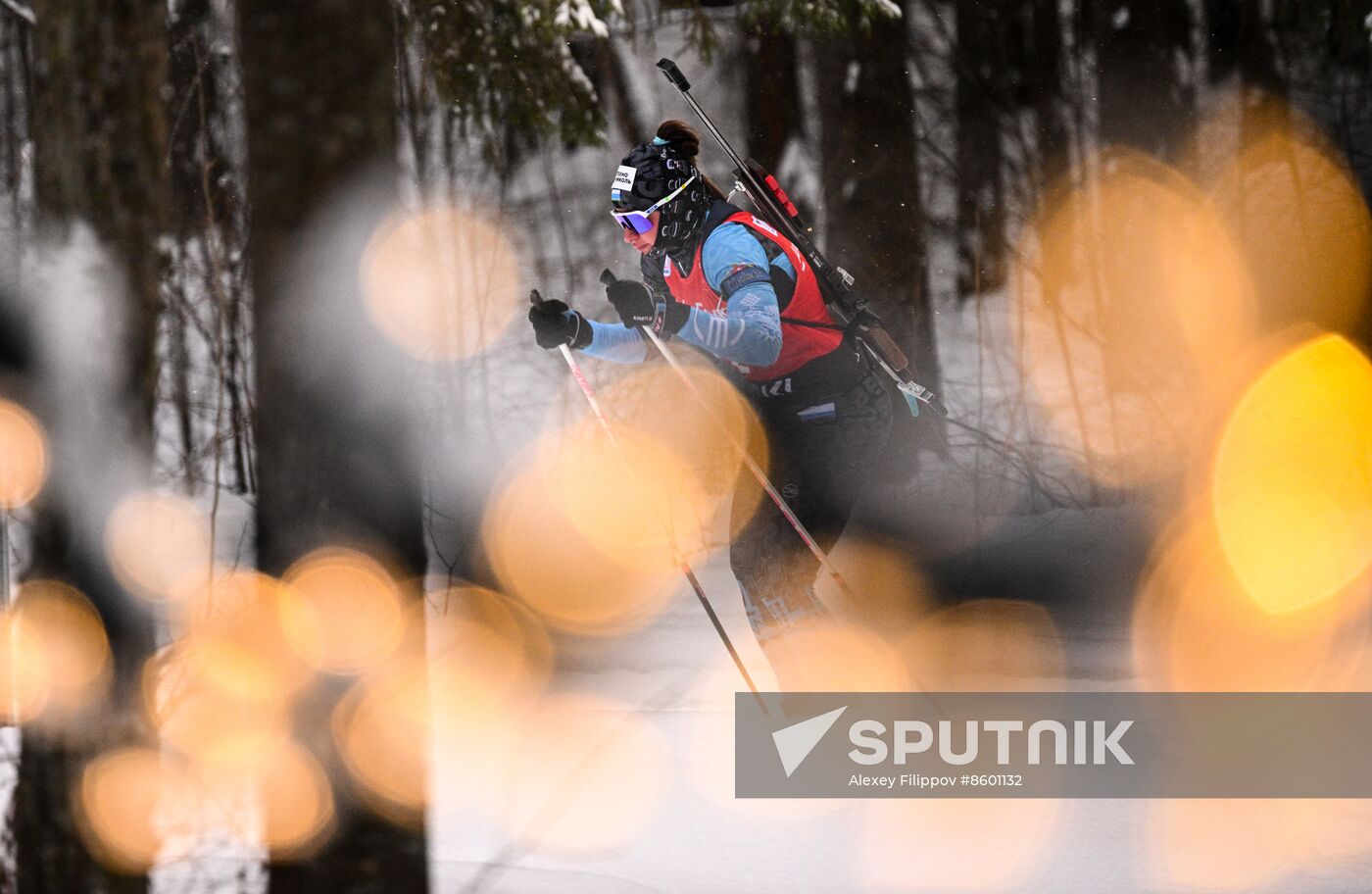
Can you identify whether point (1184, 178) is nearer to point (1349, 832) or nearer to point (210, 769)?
point (1349, 832)

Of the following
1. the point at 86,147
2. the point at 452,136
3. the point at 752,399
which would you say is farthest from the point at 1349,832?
the point at 452,136

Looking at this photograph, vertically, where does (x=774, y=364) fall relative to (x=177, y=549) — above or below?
above

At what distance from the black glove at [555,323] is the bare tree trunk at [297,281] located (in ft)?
5.27

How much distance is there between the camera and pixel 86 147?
2543 mm

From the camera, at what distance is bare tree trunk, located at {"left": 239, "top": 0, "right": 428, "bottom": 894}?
7.48 ft

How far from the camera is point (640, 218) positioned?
13.8 feet

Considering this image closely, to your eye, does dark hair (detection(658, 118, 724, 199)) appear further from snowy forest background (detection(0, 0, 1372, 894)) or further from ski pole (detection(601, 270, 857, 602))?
snowy forest background (detection(0, 0, 1372, 894))

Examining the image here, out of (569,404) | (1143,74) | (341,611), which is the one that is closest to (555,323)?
(341,611)

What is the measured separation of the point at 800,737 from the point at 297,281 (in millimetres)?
2743

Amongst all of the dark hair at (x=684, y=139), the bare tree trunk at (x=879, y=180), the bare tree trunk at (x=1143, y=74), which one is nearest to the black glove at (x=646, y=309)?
the dark hair at (x=684, y=139)

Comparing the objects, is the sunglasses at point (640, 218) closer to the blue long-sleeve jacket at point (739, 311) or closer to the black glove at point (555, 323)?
the blue long-sleeve jacket at point (739, 311)

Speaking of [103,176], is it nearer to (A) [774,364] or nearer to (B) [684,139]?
(B) [684,139]

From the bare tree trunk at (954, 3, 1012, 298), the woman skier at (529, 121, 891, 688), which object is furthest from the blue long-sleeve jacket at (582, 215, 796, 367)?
the bare tree trunk at (954, 3, 1012, 298)

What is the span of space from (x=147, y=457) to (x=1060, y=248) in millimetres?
6867
